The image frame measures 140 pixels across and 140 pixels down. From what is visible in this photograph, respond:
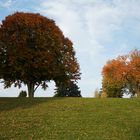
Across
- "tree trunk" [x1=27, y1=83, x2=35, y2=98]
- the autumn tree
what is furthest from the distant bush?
"tree trunk" [x1=27, y1=83, x2=35, y2=98]

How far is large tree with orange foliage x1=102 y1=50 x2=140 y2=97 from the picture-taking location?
92188 mm

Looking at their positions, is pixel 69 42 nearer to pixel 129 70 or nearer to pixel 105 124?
pixel 129 70

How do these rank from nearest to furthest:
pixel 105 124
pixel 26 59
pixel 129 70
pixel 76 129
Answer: pixel 76 129 < pixel 105 124 < pixel 26 59 < pixel 129 70

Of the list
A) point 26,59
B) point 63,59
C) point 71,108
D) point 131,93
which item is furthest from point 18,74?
point 131,93

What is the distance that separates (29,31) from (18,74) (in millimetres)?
6013

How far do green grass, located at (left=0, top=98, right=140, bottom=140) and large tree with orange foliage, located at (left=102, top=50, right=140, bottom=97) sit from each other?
5286 cm

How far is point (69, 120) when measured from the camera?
29.1 metres

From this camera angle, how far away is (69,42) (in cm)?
6850

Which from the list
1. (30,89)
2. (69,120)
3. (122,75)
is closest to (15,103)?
(69,120)

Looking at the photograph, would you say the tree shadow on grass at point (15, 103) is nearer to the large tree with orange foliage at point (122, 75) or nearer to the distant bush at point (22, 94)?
the distant bush at point (22, 94)

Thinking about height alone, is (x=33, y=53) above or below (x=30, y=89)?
above

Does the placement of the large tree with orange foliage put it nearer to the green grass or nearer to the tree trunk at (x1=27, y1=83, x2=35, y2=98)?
the tree trunk at (x1=27, y1=83, x2=35, y2=98)

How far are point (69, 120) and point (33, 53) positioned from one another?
110ft

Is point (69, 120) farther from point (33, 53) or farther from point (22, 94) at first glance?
point (22, 94)
